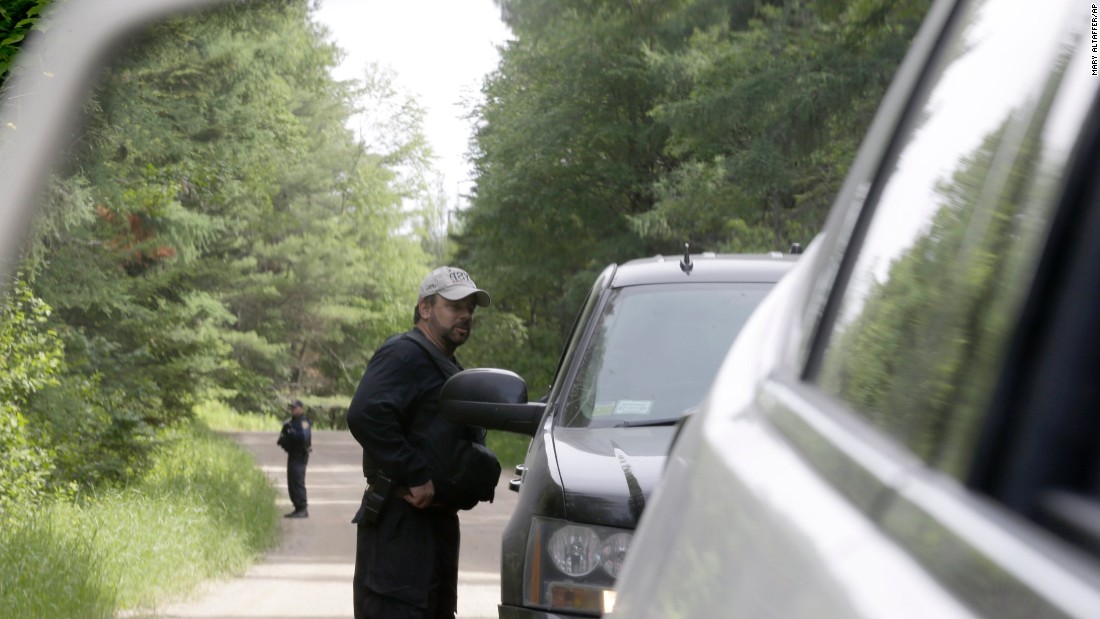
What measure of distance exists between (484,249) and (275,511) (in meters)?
21.2

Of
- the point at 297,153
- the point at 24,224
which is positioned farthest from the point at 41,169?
the point at 297,153

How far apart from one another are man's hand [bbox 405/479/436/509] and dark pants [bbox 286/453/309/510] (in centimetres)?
1620

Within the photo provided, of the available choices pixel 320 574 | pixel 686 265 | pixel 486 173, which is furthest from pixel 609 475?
pixel 486 173

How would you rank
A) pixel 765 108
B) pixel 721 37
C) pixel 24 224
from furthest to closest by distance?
pixel 721 37 < pixel 765 108 < pixel 24 224

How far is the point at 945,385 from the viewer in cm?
100

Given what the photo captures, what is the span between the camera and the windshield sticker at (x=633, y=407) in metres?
5.42

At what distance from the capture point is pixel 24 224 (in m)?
12.8

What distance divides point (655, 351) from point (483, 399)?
2.22 ft

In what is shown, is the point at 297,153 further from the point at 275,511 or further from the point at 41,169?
the point at 41,169

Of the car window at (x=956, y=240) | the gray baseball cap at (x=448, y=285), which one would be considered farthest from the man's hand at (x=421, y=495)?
the car window at (x=956, y=240)

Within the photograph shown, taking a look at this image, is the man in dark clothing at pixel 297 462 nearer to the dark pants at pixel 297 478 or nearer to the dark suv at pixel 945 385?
the dark pants at pixel 297 478

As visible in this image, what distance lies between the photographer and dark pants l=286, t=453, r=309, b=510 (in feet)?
73.2

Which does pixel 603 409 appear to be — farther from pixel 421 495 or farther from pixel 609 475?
pixel 421 495

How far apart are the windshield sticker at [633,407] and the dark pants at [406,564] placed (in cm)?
139
